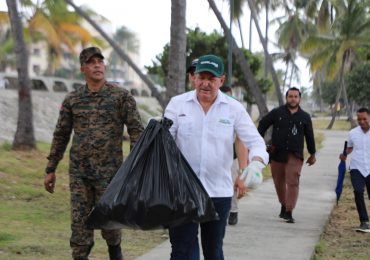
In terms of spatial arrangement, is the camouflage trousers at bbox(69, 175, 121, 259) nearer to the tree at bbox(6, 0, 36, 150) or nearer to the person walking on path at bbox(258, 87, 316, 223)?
the person walking on path at bbox(258, 87, 316, 223)

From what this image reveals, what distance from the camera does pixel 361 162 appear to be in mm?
8148

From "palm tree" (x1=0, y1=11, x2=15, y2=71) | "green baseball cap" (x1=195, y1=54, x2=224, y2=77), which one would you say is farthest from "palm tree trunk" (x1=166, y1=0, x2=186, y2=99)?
"palm tree" (x1=0, y1=11, x2=15, y2=71)

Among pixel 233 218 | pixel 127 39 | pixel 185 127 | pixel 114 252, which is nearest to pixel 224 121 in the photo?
pixel 185 127

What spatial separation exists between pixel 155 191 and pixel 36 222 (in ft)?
15.8

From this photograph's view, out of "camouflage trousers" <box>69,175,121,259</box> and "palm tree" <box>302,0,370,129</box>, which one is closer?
"camouflage trousers" <box>69,175,121,259</box>

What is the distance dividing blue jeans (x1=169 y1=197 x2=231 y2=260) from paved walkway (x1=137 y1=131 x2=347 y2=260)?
1.93 metres

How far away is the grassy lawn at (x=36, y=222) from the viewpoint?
661 centimetres

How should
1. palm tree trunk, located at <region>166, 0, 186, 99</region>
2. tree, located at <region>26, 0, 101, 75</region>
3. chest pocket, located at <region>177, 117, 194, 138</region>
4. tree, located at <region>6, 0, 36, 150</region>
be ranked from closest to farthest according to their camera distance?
chest pocket, located at <region>177, 117, 194, 138</region> → palm tree trunk, located at <region>166, 0, 186, 99</region> → tree, located at <region>6, 0, 36, 150</region> → tree, located at <region>26, 0, 101, 75</region>

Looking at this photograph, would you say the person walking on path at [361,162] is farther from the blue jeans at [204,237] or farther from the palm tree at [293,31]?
the palm tree at [293,31]

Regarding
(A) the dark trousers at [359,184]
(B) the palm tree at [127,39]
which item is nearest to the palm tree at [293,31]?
(A) the dark trousers at [359,184]

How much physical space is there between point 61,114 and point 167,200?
1.82 m

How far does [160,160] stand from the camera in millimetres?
3943

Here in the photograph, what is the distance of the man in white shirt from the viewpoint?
Result: 4227mm

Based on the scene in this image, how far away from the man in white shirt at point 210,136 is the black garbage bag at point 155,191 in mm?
235
